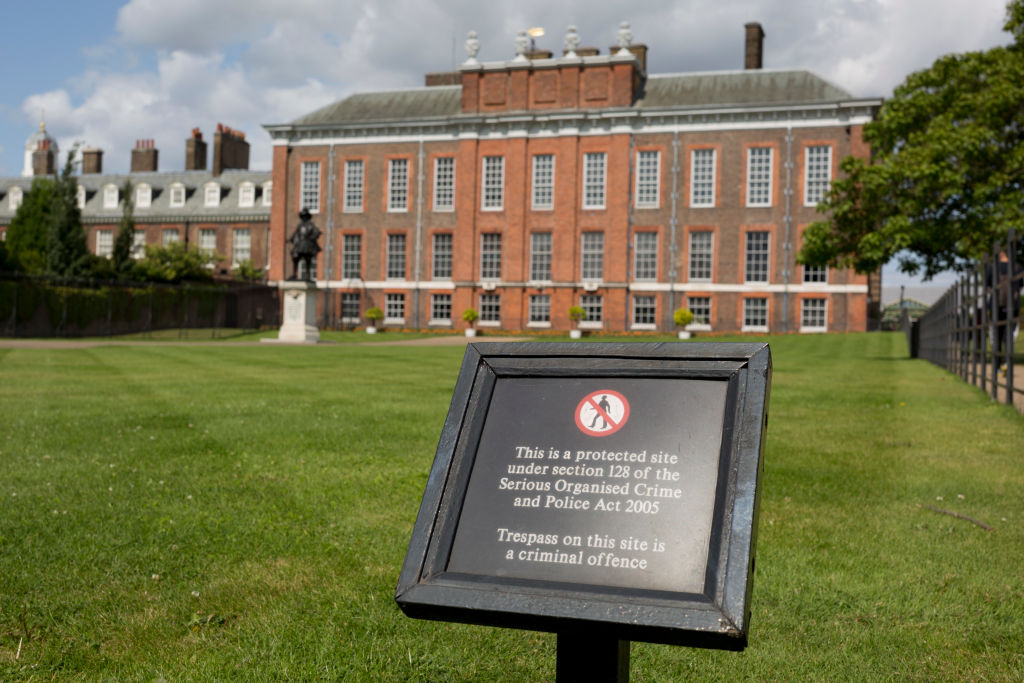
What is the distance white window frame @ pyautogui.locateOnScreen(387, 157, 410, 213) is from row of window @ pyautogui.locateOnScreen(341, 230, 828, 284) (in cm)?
159

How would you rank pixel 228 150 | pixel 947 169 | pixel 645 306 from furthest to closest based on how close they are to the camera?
pixel 228 150 < pixel 645 306 < pixel 947 169

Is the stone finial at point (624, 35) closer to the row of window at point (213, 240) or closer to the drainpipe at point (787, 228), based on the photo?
Result: the drainpipe at point (787, 228)

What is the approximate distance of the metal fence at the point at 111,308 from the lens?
31.1 metres

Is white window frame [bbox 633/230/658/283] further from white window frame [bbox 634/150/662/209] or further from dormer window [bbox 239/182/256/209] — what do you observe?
dormer window [bbox 239/182/256/209]

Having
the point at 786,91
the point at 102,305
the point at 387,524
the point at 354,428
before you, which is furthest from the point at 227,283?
the point at 387,524

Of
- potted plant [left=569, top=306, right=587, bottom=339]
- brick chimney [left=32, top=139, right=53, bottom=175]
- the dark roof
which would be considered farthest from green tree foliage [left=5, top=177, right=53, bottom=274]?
brick chimney [left=32, top=139, right=53, bottom=175]

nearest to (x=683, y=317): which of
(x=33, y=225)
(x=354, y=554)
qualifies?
(x=33, y=225)

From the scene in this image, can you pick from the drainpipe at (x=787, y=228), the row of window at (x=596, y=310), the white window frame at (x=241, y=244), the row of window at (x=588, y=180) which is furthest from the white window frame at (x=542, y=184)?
the white window frame at (x=241, y=244)

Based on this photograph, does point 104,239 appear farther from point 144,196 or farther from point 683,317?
point 683,317

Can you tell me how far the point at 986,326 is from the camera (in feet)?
41.3

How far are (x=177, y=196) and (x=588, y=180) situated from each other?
29965mm

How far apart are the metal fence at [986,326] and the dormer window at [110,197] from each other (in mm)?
55066

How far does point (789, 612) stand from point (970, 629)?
0.70m

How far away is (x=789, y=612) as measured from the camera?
3834 mm
